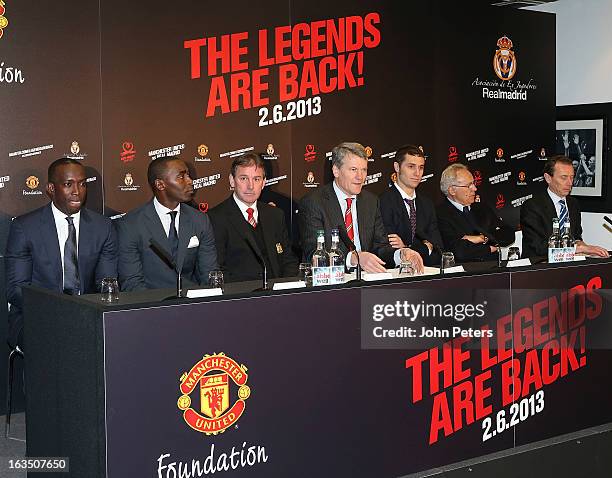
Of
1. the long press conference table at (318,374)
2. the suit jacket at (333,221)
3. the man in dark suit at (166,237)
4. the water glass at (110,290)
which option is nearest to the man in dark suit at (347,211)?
the suit jacket at (333,221)

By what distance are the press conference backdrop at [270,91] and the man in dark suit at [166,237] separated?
0.60m

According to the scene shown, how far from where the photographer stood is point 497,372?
4.02 metres

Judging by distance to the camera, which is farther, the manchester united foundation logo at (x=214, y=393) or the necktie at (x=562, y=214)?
the necktie at (x=562, y=214)

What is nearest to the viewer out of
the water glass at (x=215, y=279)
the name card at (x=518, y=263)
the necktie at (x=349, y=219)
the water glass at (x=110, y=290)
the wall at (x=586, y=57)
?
the water glass at (x=110, y=290)

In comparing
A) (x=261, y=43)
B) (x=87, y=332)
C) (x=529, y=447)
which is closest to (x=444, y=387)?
(x=529, y=447)

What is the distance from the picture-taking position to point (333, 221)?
489cm

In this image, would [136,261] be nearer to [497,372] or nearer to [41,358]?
[41,358]

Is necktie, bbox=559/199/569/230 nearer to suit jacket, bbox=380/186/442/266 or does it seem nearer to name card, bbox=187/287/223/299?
suit jacket, bbox=380/186/442/266

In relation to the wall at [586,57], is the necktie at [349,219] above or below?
below

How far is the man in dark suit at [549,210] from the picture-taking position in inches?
226

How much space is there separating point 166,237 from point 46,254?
2.07 ft

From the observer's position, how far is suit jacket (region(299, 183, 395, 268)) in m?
4.85

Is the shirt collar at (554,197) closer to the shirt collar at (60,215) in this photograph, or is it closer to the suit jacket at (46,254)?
the suit jacket at (46,254)

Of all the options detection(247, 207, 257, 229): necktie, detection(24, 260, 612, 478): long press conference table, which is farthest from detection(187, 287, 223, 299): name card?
detection(247, 207, 257, 229): necktie
